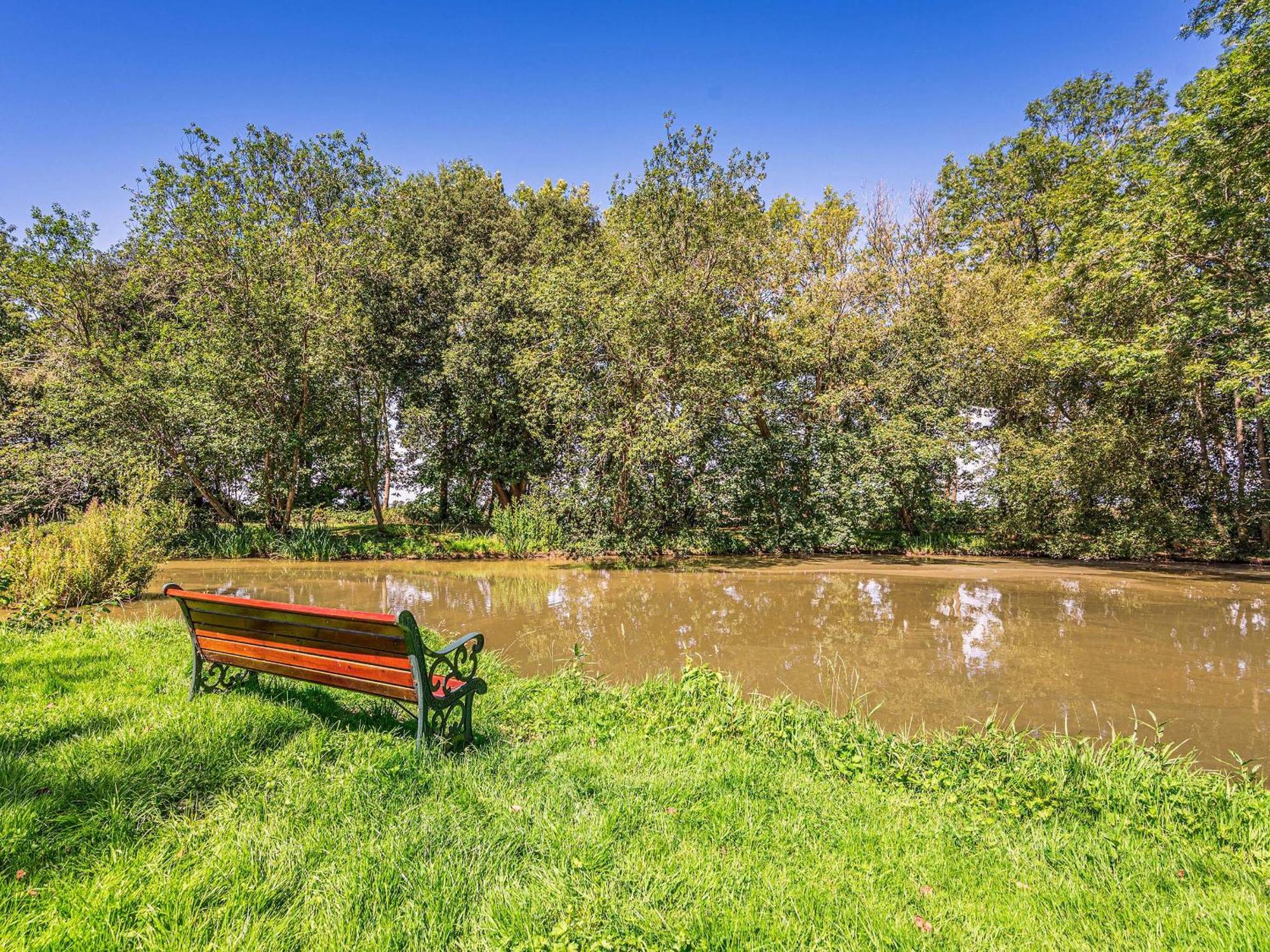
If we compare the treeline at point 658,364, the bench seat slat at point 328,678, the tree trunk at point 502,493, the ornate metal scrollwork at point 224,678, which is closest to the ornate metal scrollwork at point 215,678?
the ornate metal scrollwork at point 224,678

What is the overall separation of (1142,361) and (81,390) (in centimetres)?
2833

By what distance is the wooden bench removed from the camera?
313 cm

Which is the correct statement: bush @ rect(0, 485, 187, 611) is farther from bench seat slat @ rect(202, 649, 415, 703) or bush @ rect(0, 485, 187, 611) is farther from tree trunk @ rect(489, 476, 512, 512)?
tree trunk @ rect(489, 476, 512, 512)

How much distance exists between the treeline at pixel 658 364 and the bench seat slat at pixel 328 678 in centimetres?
1131

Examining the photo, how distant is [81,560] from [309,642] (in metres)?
7.93

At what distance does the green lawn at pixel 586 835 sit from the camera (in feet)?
6.62

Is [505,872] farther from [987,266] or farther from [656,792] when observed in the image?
[987,266]

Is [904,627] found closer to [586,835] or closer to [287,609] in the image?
[586,835]

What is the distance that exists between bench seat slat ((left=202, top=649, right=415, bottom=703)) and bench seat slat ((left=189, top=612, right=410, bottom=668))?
0.19 metres

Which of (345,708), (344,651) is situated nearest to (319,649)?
(344,651)

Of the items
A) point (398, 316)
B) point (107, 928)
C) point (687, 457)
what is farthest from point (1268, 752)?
point (398, 316)

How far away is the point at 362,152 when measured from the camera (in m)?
19.1

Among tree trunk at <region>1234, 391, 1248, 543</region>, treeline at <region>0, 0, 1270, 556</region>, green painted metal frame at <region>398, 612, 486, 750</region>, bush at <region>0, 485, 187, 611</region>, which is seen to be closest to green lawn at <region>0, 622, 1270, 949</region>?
green painted metal frame at <region>398, 612, 486, 750</region>

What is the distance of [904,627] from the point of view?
807cm
